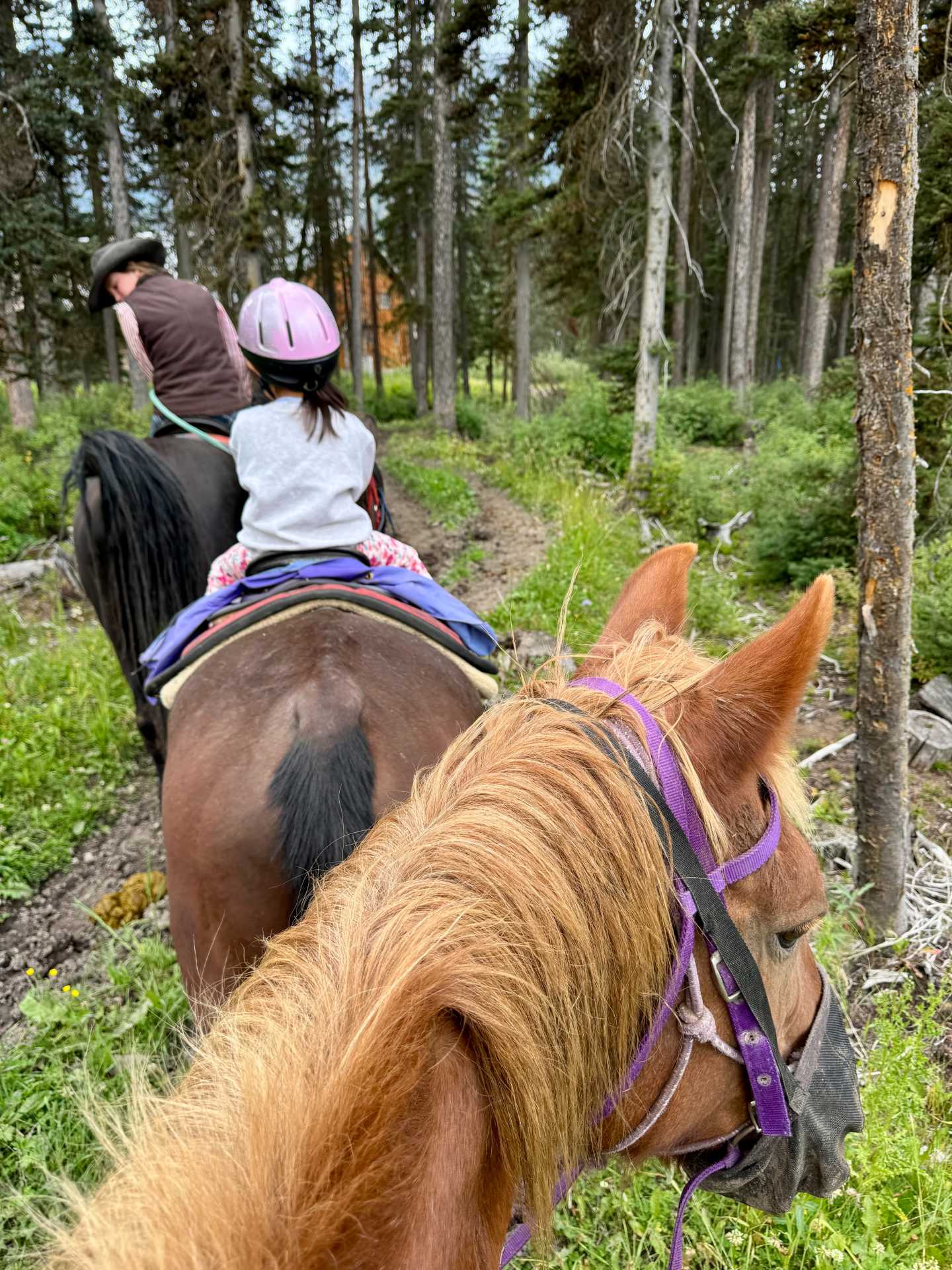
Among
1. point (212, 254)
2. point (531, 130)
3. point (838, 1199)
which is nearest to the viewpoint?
point (838, 1199)

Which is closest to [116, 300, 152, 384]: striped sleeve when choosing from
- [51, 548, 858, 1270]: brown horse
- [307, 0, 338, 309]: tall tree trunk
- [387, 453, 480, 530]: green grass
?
[51, 548, 858, 1270]: brown horse

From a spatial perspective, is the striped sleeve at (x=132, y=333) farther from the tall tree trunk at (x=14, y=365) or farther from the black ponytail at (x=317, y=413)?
the tall tree trunk at (x=14, y=365)

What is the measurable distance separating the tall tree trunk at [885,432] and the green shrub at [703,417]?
13.4m

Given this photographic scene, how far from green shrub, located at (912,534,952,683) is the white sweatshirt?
4.32m

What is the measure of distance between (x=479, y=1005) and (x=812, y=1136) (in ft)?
2.94

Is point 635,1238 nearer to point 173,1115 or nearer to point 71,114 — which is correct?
point 173,1115

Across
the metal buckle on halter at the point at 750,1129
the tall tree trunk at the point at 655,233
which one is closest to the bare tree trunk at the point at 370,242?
the tall tree trunk at the point at 655,233

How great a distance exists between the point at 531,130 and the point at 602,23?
1830 mm

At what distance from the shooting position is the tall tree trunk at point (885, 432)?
2488 millimetres

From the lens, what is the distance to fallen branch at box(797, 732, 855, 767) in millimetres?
4453

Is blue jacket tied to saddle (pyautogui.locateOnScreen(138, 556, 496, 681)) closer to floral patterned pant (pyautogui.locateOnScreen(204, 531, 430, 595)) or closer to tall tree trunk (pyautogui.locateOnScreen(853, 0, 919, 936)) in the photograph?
floral patterned pant (pyautogui.locateOnScreen(204, 531, 430, 595))

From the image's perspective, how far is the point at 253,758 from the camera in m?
→ 1.78

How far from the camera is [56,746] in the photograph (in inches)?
199

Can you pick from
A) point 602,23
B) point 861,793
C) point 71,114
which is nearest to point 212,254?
point 71,114
